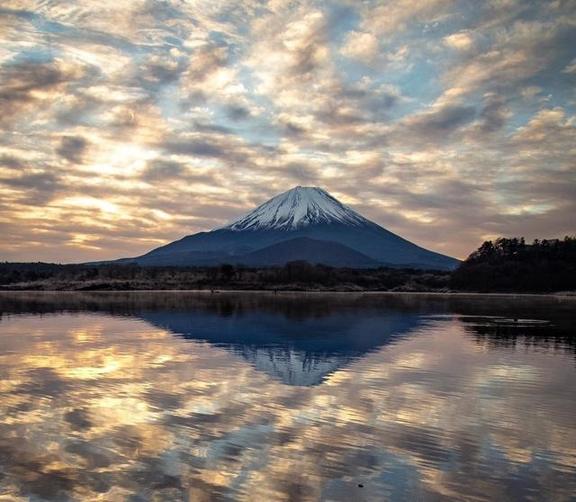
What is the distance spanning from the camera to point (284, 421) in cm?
1486

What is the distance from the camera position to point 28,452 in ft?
39.8

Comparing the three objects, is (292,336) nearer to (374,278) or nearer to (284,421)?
(284,421)

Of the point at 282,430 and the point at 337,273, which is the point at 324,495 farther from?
the point at 337,273

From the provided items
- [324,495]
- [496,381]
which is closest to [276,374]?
[496,381]

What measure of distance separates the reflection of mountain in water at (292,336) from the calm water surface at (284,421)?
0.26m

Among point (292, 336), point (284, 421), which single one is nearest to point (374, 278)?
point (292, 336)

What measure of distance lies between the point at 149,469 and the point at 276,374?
443 inches

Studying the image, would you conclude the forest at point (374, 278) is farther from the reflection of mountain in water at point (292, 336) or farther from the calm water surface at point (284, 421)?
the calm water surface at point (284, 421)

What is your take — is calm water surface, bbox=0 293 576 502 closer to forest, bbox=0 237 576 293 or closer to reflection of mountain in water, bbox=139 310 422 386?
reflection of mountain in water, bbox=139 310 422 386

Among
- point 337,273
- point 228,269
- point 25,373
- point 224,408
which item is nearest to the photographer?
point 224,408

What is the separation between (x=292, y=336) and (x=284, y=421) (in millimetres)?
21006

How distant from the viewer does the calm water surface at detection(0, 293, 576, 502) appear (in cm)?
1048

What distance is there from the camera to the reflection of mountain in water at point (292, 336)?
24.1m

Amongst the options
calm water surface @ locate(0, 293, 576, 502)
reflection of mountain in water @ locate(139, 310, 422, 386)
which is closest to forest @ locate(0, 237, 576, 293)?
reflection of mountain in water @ locate(139, 310, 422, 386)
